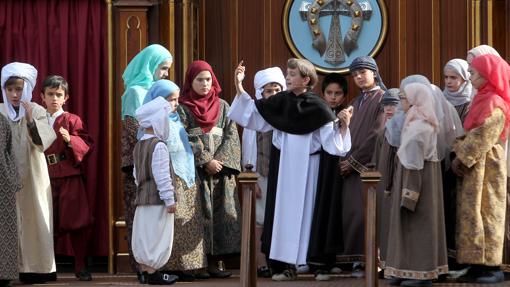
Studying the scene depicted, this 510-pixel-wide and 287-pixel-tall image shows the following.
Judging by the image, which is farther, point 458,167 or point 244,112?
point 244,112

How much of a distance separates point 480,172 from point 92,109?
3.77 m

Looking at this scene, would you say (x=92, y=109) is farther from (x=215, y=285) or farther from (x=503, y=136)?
(x=503, y=136)

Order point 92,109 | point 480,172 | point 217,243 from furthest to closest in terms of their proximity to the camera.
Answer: point 92,109 → point 217,243 → point 480,172

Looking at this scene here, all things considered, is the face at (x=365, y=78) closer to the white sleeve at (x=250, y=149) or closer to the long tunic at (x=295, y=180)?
the long tunic at (x=295, y=180)

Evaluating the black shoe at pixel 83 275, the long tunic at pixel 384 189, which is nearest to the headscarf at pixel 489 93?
the long tunic at pixel 384 189

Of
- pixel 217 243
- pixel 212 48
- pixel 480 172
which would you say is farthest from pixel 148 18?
pixel 480 172

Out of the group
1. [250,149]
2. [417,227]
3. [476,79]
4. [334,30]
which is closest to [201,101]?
[250,149]

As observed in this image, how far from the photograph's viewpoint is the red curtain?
14.1 metres

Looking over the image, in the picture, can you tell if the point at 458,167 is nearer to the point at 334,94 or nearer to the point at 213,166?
the point at 334,94

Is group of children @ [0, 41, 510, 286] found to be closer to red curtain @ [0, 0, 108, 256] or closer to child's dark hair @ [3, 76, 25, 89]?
child's dark hair @ [3, 76, 25, 89]

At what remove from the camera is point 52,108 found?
43.2 ft

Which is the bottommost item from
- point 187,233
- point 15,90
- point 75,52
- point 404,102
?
point 187,233

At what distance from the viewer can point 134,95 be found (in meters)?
13.1

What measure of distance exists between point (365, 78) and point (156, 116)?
74.0 inches
